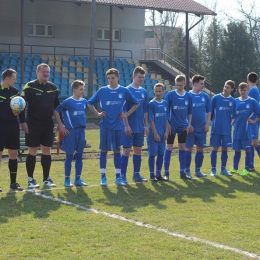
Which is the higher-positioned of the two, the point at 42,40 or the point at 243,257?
the point at 42,40

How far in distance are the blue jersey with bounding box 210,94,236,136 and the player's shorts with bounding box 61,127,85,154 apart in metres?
3.06

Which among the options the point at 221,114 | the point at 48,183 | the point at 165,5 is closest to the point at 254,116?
the point at 221,114

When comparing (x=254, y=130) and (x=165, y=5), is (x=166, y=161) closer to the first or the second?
(x=254, y=130)

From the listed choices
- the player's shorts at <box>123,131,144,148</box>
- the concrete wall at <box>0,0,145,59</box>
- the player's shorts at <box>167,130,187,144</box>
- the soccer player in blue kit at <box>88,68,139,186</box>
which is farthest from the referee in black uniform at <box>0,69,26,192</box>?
the concrete wall at <box>0,0,145,59</box>

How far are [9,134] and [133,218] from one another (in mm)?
2907

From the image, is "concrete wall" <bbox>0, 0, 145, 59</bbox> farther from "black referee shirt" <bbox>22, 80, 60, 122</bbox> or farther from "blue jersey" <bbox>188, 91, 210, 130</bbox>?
"black referee shirt" <bbox>22, 80, 60, 122</bbox>

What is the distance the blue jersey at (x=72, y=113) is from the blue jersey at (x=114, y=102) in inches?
9.3

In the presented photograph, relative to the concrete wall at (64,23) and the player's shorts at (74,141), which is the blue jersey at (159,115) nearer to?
the player's shorts at (74,141)

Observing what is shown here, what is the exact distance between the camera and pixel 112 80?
31.8 ft

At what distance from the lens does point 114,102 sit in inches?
383

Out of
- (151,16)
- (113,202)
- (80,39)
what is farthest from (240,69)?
(113,202)

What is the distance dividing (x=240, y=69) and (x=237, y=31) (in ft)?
9.11

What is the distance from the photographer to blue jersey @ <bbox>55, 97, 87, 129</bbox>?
9.63 m

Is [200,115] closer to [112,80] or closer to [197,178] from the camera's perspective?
[197,178]
